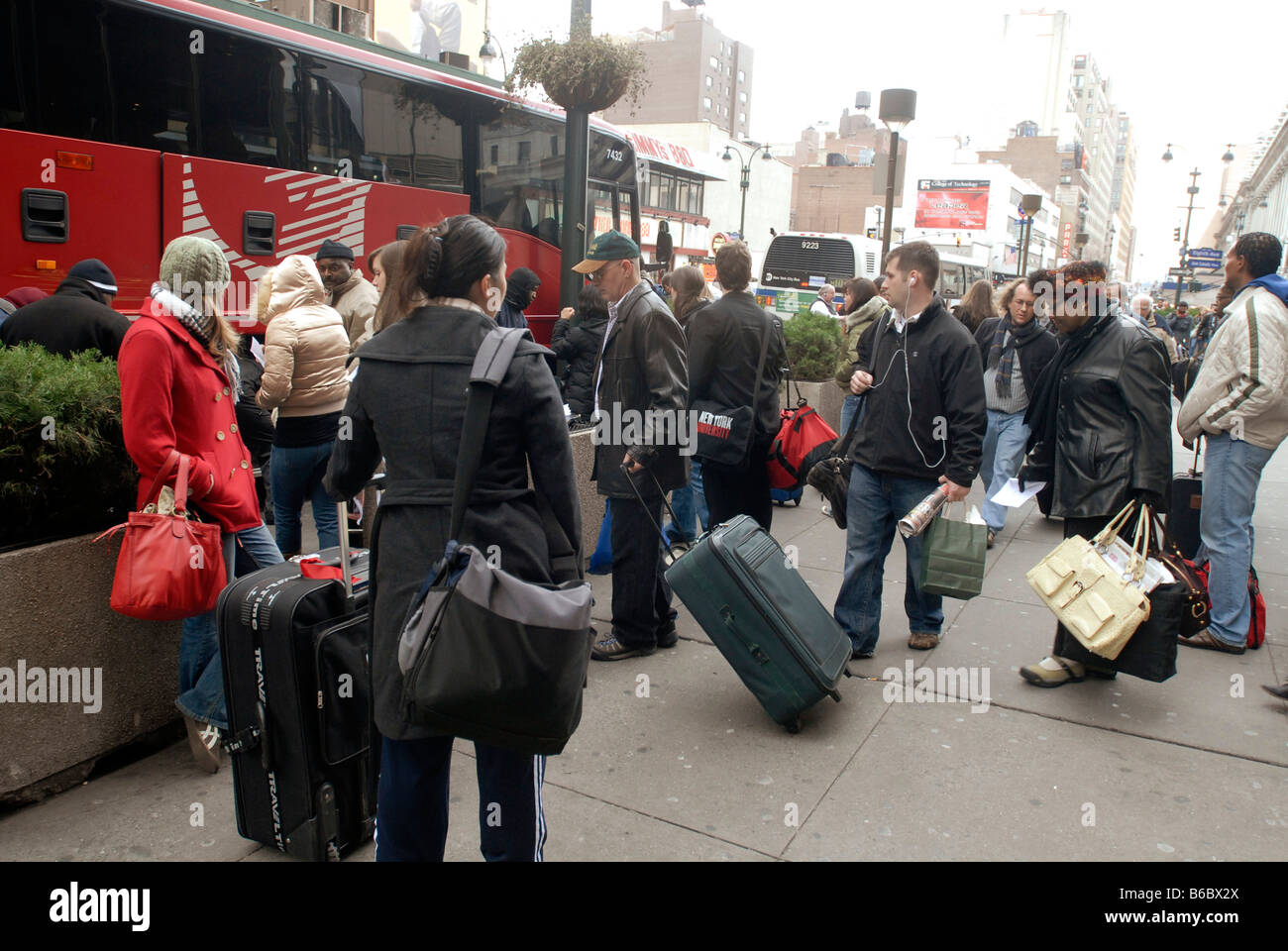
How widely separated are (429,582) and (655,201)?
46400 millimetres

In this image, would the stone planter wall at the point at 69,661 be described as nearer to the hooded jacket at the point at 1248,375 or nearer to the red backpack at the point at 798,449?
the red backpack at the point at 798,449

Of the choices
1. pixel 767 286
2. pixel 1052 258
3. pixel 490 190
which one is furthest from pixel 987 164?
pixel 490 190

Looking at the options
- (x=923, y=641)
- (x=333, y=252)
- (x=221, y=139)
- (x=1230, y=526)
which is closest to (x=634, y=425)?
(x=923, y=641)

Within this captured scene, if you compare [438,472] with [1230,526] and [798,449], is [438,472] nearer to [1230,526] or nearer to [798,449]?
[798,449]

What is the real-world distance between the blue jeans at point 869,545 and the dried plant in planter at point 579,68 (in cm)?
524

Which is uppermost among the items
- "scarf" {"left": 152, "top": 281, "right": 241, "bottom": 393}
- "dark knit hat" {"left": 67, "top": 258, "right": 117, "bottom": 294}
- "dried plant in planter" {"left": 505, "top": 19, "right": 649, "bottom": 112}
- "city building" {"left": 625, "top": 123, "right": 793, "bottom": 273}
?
"city building" {"left": 625, "top": 123, "right": 793, "bottom": 273}

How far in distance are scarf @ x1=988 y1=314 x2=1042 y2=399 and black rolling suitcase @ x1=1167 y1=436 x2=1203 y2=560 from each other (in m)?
1.54

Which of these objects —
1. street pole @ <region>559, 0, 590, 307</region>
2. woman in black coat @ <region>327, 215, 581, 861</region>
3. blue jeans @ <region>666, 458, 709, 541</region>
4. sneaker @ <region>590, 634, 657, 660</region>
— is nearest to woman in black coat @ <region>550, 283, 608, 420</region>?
street pole @ <region>559, 0, 590, 307</region>

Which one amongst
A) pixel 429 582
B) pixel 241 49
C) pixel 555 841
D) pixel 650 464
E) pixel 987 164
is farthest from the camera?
pixel 987 164

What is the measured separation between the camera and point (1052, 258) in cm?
12406

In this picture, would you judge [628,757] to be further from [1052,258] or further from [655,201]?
[1052,258]

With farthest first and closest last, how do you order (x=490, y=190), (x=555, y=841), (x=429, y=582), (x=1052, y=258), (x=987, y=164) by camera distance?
(x=1052, y=258) → (x=987, y=164) → (x=490, y=190) → (x=555, y=841) → (x=429, y=582)

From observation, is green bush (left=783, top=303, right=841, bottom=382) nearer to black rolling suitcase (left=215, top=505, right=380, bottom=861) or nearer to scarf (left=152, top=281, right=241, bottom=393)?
scarf (left=152, top=281, right=241, bottom=393)

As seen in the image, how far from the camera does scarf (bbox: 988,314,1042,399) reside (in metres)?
6.94
